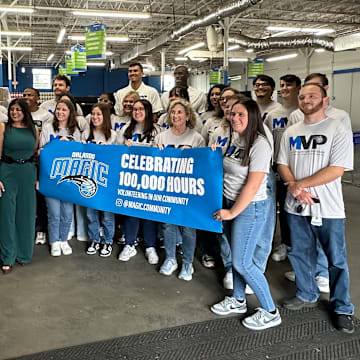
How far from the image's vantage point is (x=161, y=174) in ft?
11.9

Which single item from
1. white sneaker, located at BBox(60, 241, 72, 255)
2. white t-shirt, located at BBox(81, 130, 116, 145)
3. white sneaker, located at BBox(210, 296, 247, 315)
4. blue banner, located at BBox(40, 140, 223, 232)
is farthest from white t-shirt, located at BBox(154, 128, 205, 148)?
white sneaker, located at BBox(60, 241, 72, 255)

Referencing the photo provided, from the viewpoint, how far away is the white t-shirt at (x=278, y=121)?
3.88 m

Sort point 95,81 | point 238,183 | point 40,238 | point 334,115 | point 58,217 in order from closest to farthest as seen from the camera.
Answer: point 238,183
point 334,115
point 58,217
point 40,238
point 95,81

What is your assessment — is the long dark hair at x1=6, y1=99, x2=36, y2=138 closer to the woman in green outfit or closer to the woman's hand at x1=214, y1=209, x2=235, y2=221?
the woman in green outfit

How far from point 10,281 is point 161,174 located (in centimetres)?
168

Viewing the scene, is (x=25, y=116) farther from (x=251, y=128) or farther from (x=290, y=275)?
(x=290, y=275)

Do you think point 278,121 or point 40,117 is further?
point 40,117

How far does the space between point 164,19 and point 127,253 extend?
14.7 metres

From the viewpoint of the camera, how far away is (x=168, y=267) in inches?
156

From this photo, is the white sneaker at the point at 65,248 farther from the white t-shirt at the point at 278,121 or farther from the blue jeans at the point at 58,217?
the white t-shirt at the point at 278,121

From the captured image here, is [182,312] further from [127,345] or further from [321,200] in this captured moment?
[321,200]

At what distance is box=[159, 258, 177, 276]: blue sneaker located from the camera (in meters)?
3.94

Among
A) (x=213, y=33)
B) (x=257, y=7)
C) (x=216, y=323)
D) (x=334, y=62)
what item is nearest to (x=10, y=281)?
(x=216, y=323)

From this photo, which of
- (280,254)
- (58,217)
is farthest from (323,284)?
(58,217)
